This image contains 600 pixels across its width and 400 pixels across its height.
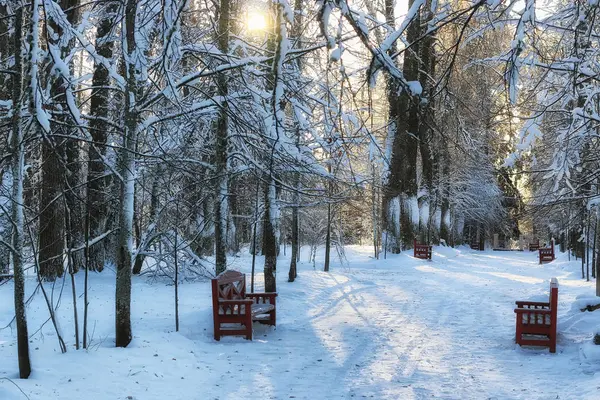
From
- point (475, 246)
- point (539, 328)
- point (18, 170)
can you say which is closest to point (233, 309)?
point (18, 170)

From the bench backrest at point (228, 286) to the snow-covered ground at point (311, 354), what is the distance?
557 millimetres

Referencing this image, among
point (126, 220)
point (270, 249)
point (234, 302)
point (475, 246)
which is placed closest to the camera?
point (126, 220)

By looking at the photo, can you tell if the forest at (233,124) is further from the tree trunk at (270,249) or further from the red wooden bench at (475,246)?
the red wooden bench at (475,246)

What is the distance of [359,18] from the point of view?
8.64 feet

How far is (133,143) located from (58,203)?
461cm

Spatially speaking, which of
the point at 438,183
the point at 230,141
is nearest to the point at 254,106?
the point at 230,141

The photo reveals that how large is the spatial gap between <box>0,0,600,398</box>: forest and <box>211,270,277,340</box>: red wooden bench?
806mm

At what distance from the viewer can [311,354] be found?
8.23m

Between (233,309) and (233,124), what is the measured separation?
2.85 m

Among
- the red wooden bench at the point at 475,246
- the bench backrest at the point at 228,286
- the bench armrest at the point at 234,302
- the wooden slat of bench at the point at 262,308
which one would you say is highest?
the bench backrest at the point at 228,286

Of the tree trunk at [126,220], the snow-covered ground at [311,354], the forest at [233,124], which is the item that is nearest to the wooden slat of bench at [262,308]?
the snow-covered ground at [311,354]

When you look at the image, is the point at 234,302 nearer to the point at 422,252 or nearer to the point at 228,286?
the point at 228,286

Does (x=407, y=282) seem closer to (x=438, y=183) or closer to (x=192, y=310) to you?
(x=192, y=310)

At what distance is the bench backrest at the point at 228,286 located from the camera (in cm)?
882
